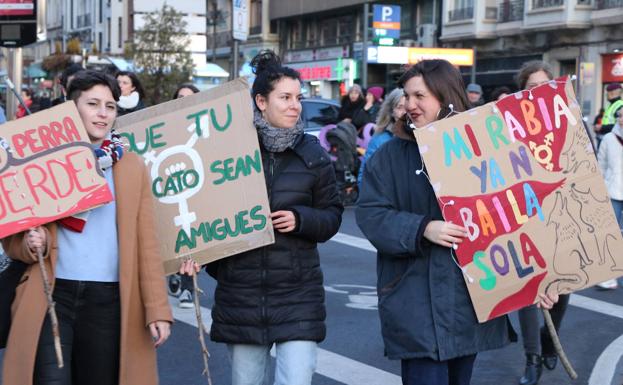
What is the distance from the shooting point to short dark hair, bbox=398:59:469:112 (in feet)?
13.9

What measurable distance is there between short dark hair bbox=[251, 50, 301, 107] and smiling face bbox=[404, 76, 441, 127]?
1.87 ft

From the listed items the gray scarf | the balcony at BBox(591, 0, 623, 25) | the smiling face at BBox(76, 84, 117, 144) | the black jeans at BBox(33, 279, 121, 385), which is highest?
the balcony at BBox(591, 0, 623, 25)

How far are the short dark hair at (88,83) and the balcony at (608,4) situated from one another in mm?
28792

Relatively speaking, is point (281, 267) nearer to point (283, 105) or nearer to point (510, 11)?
point (283, 105)

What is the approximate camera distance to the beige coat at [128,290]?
13.0 feet

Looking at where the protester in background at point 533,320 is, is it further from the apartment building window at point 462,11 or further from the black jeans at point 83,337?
the apartment building window at point 462,11

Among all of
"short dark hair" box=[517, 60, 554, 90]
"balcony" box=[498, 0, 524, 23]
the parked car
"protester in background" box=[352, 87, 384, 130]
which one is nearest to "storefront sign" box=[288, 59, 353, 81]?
"balcony" box=[498, 0, 524, 23]

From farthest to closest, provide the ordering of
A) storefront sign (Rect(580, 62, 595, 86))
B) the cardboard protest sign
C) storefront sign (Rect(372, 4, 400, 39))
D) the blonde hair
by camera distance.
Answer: storefront sign (Rect(580, 62, 595, 86))
storefront sign (Rect(372, 4, 400, 39))
the blonde hair
the cardboard protest sign

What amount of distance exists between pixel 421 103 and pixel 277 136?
25.1 inches

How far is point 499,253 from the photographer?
422cm

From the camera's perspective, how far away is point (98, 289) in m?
4.03

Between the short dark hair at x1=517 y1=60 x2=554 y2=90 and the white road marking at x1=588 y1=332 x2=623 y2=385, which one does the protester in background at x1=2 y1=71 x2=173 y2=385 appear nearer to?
the short dark hair at x1=517 y1=60 x2=554 y2=90

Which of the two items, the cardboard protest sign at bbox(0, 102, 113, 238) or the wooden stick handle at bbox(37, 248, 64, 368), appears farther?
the cardboard protest sign at bbox(0, 102, 113, 238)

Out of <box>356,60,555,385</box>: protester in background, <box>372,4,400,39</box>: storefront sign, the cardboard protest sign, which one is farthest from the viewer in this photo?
<box>372,4,400,39</box>: storefront sign
